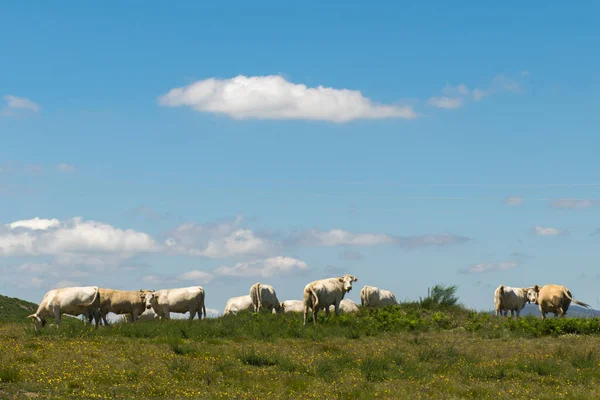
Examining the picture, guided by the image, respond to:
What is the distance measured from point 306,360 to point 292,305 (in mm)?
21485

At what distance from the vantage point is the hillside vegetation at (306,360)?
1745 cm

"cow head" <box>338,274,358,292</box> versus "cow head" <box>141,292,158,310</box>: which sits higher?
"cow head" <box>338,274,358,292</box>

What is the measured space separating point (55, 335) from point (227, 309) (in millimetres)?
17829

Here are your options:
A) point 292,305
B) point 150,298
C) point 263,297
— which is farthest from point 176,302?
point 292,305

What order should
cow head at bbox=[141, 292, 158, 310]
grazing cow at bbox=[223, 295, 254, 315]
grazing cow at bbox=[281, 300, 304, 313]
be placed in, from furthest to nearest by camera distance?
grazing cow at bbox=[281, 300, 304, 313], grazing cow at bbox=[223, 295, 254, 315], cow head at bbox=[141, 292, 158, 310]

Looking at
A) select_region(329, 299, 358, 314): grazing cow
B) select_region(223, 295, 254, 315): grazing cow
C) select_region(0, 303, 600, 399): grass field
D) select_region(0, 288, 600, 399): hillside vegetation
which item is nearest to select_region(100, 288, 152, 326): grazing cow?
select_region(0, 303, 600, 399): grass field

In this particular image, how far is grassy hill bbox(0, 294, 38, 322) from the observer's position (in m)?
49.0

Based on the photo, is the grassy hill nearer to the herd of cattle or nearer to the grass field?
the herd of cattle

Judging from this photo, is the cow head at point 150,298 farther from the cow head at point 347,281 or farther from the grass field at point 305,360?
the cow head at point 347,281

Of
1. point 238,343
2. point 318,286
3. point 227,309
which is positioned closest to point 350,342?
point 238,343

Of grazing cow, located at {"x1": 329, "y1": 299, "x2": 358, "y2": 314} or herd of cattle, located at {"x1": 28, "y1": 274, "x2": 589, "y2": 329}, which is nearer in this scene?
herd of cattle, located at {"x1": 28, "y1": 274, "x2": 589, "y2": 329}

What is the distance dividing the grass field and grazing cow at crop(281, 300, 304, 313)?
10.4m

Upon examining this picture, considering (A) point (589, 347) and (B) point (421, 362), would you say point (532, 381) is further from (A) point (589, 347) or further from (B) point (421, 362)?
(A) point (589, 347)

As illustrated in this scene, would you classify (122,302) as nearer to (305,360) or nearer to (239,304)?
(239,304)
